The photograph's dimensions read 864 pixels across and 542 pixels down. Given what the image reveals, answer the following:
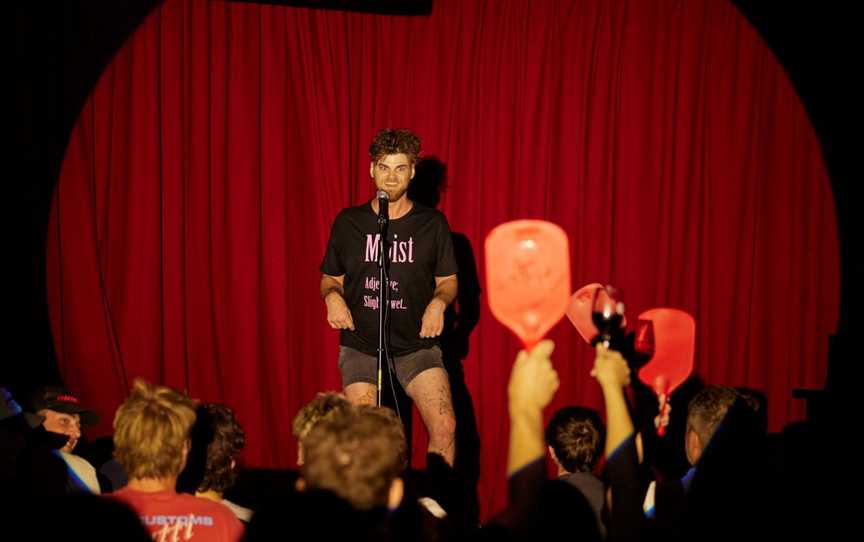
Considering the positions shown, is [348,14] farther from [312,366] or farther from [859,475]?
[859,475]

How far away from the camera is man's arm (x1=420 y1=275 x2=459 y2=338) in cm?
393

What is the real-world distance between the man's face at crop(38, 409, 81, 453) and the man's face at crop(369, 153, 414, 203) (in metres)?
1.84

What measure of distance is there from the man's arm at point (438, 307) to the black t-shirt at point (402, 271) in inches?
2.6

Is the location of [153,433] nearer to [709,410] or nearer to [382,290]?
[382,290]

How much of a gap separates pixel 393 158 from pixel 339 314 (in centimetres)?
84

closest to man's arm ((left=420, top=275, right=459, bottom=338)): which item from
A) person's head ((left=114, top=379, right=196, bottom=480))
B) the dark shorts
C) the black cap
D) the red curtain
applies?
the dark shorts

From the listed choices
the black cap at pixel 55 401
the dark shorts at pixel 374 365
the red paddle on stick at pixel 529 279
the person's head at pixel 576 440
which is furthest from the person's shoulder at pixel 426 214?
the black cap at pixel 55 401

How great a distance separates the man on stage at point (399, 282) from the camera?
4172 mm

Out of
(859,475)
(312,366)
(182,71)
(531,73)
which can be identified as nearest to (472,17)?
(531,73)

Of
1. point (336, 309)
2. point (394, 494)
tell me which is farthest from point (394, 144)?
point (394, 494)

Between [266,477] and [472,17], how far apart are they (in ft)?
10.6

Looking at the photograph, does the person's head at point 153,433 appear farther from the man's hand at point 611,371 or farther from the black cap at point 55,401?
the black cap at point 55,401

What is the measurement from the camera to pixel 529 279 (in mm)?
2818

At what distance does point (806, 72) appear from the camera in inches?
207
